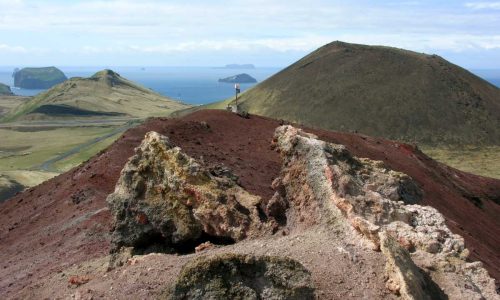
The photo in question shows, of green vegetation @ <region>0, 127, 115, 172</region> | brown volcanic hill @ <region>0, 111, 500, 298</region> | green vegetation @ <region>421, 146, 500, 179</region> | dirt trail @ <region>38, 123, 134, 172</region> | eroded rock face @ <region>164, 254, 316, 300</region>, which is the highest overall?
eroded rock face @ <region>164, 254, 316, 300</region>

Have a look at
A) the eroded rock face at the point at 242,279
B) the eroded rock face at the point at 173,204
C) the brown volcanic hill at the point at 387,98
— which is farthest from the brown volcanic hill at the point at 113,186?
the brown volcanic hill at the point at 387,98

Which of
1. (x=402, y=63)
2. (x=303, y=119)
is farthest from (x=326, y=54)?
(x=303, y=119)

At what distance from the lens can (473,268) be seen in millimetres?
15094

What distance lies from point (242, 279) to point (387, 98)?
9747 centimetres

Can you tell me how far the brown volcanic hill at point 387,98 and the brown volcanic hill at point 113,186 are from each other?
50.8 m

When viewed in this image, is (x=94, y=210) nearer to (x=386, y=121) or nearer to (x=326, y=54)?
(x=386, y=121)

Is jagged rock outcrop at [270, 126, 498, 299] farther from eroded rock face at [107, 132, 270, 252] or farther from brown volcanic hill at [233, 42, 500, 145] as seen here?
brown volcanic hill at [233, 42, 500, 145]

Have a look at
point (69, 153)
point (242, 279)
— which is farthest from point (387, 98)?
point (242, 279)

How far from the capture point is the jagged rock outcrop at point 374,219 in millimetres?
13734

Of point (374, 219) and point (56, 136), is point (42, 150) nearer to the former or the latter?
point (56, 136)

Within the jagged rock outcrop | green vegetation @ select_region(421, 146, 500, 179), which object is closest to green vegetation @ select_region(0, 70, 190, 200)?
the jagged rock outcrop

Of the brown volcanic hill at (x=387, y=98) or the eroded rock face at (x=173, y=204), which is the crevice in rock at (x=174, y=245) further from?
the brown volcanic hill at (x=387, y=98)

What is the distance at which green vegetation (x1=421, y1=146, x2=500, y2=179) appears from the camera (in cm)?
7862

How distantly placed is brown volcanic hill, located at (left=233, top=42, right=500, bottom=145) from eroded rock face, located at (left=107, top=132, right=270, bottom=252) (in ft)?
260
